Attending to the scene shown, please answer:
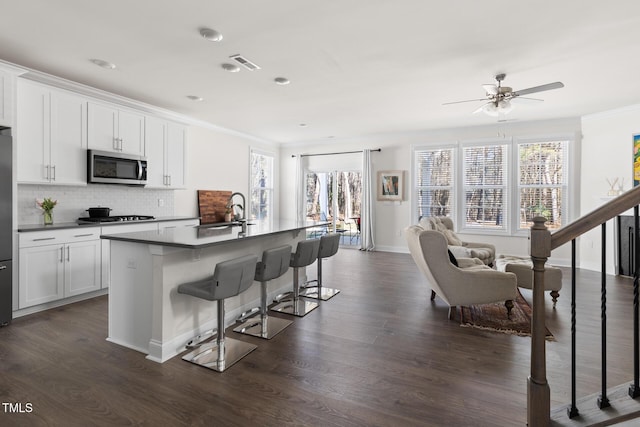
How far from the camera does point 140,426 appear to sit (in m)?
1.81

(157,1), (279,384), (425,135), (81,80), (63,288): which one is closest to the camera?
(279,384)

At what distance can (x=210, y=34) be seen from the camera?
Result: 9.77ft

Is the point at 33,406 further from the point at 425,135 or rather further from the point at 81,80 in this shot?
the point at 425,135

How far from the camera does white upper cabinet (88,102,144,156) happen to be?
4.37m

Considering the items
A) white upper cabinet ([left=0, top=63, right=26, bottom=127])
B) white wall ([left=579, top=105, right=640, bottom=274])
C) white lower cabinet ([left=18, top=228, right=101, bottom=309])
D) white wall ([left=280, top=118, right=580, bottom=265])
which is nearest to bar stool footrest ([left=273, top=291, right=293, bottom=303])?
white lower cabinet ([left=18, top=228, right=101, bottom=309])

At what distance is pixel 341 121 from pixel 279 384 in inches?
204

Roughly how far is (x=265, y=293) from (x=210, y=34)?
245cm

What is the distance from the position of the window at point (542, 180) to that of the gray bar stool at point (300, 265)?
495 centimetres

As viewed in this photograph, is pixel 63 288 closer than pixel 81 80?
Yes

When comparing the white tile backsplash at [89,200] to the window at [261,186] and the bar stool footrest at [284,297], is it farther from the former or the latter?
the bar stool footrest at [284,297]

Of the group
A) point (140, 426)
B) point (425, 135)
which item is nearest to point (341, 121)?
point (425, 135)

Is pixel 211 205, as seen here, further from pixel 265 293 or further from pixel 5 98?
pixel 265 293

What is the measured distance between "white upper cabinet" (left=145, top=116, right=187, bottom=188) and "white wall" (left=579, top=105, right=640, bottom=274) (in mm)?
6874

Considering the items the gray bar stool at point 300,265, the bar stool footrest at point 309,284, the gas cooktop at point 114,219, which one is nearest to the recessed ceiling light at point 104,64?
the gas cooktop at point 114,219
